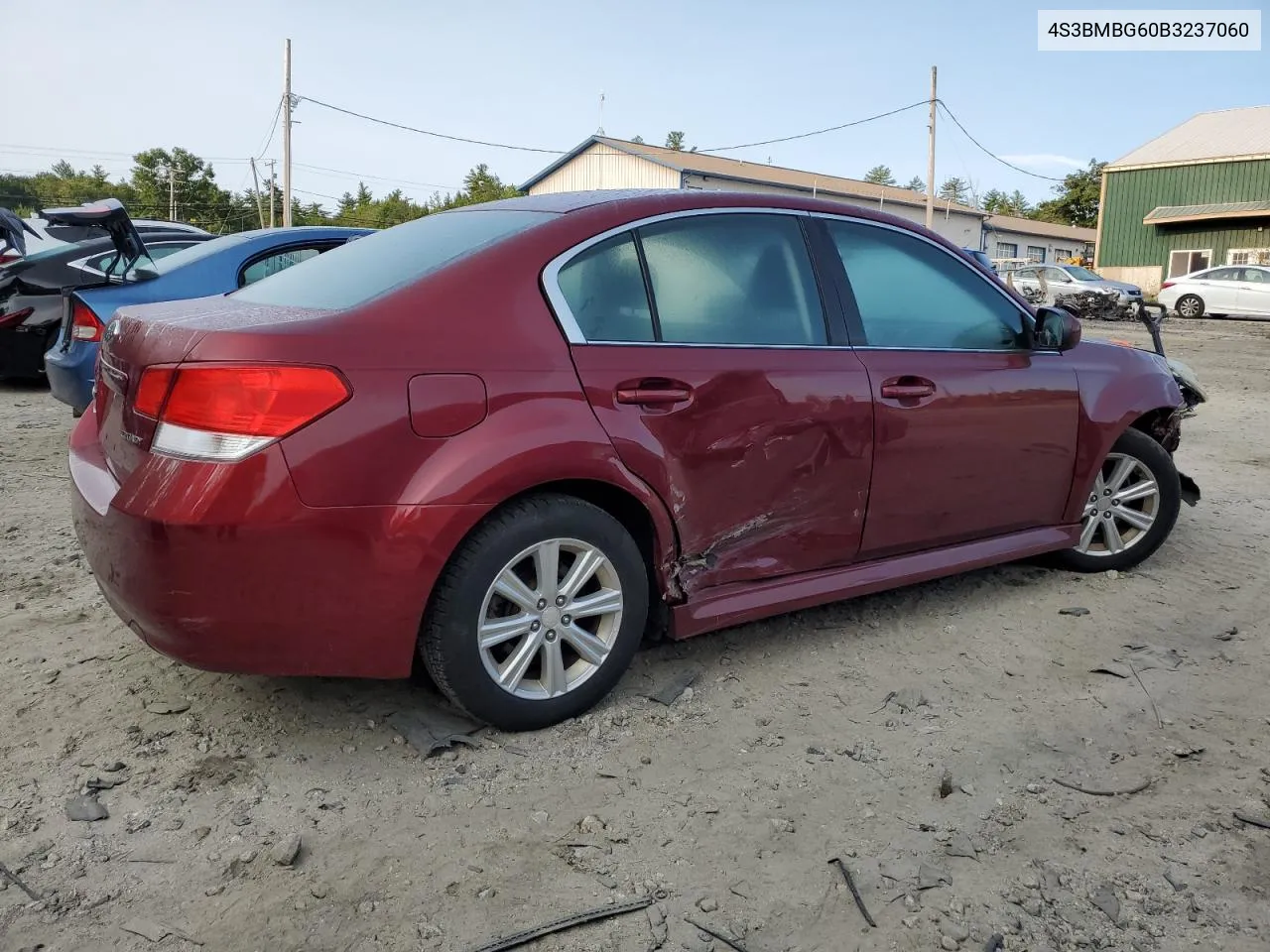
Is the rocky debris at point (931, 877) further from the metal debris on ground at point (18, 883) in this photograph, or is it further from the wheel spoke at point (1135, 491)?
the wheel spoke at point (1135, 491)

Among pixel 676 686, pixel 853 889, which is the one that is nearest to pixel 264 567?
pixel 676 686

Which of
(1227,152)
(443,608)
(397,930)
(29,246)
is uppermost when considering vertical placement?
(1227,152)

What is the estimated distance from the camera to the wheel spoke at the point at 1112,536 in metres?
4.50

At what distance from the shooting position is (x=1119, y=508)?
4500 millimetres

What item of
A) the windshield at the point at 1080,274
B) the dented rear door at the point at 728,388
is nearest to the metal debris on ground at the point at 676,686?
the dented rear door at the point at 728,388

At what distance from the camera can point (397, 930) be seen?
6.86ft

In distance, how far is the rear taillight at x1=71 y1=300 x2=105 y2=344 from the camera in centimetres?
577

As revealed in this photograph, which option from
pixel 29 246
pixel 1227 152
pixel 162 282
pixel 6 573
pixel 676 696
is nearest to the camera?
pixel 676 696

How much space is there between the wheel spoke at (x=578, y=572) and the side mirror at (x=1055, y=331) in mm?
2188

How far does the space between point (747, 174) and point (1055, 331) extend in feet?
138

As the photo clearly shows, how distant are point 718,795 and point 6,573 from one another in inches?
128

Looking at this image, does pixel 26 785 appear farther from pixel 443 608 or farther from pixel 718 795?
pixel 718 795

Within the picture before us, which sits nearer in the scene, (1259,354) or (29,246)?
(29,246)

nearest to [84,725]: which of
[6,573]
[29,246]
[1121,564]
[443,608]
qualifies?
[443,608]
